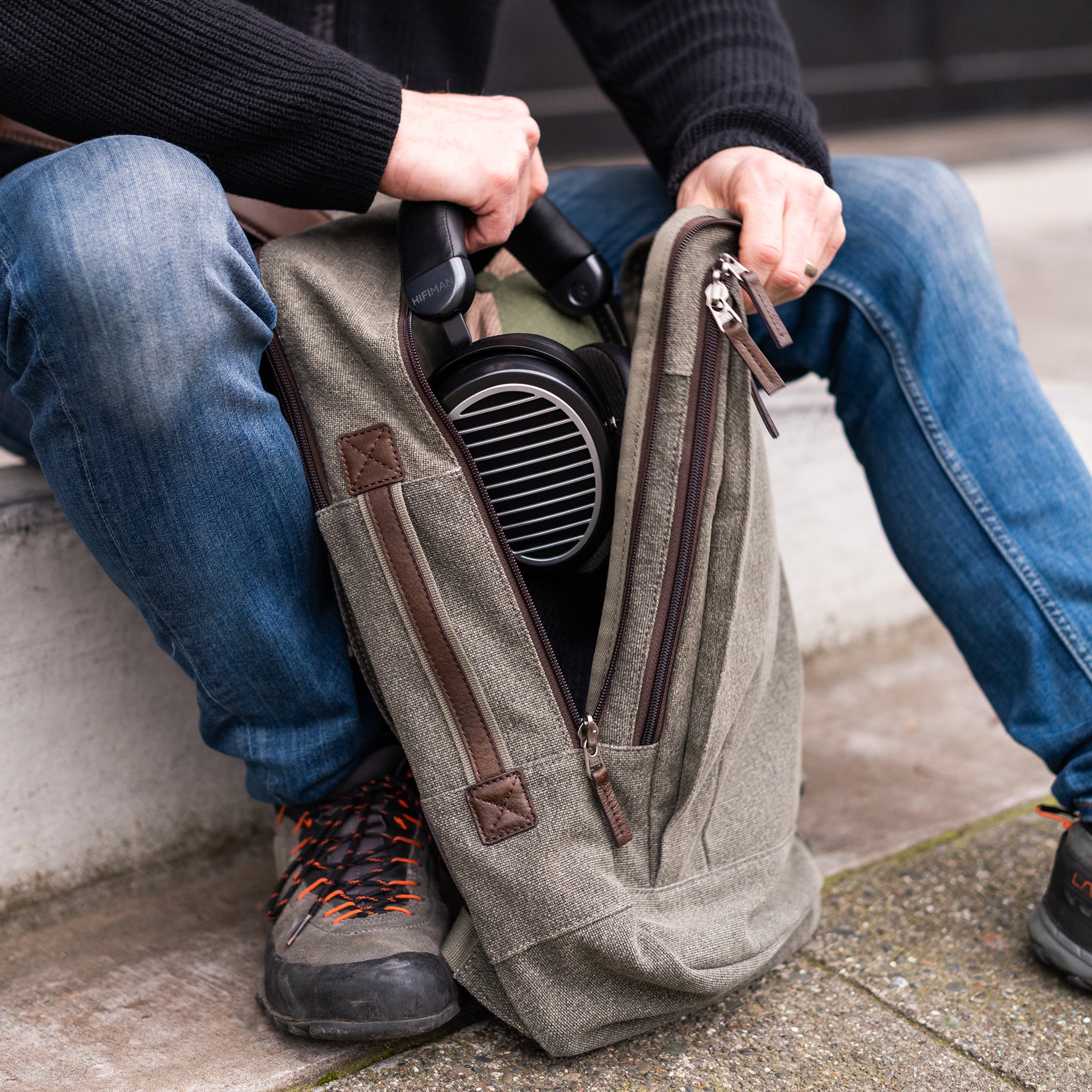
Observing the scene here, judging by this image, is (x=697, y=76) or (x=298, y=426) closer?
(x=298, y=426)

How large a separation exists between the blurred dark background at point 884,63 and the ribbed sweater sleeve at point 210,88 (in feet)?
13.6

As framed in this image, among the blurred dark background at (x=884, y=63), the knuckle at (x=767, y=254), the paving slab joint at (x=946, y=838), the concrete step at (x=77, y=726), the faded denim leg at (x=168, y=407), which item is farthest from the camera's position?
the blurred dark background at (x=884, y=63)

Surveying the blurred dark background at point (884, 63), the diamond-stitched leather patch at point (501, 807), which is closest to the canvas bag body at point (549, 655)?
the diamond-stitched leather patch at point (501, 807)

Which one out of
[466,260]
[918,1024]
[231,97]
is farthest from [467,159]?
[918,1024]

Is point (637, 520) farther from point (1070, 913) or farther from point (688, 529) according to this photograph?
point (1070, 913)

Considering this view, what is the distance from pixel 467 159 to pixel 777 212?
291 millimetres

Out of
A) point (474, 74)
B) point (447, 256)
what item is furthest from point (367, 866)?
point (474, 74)

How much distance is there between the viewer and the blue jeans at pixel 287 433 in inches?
34.1

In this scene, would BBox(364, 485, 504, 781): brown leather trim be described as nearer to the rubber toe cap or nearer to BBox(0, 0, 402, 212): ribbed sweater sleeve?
the rubber toe cap

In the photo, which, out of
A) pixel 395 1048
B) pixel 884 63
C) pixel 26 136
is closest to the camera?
pixel 395 1048

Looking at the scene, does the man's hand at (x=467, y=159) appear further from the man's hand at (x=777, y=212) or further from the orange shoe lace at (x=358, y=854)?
the orange shoe lace at (x=358, y=854)

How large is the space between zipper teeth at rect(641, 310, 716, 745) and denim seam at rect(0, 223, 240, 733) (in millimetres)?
397

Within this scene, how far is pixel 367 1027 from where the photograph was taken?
0.92 metres

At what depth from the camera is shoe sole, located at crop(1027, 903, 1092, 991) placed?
3.43 ft
